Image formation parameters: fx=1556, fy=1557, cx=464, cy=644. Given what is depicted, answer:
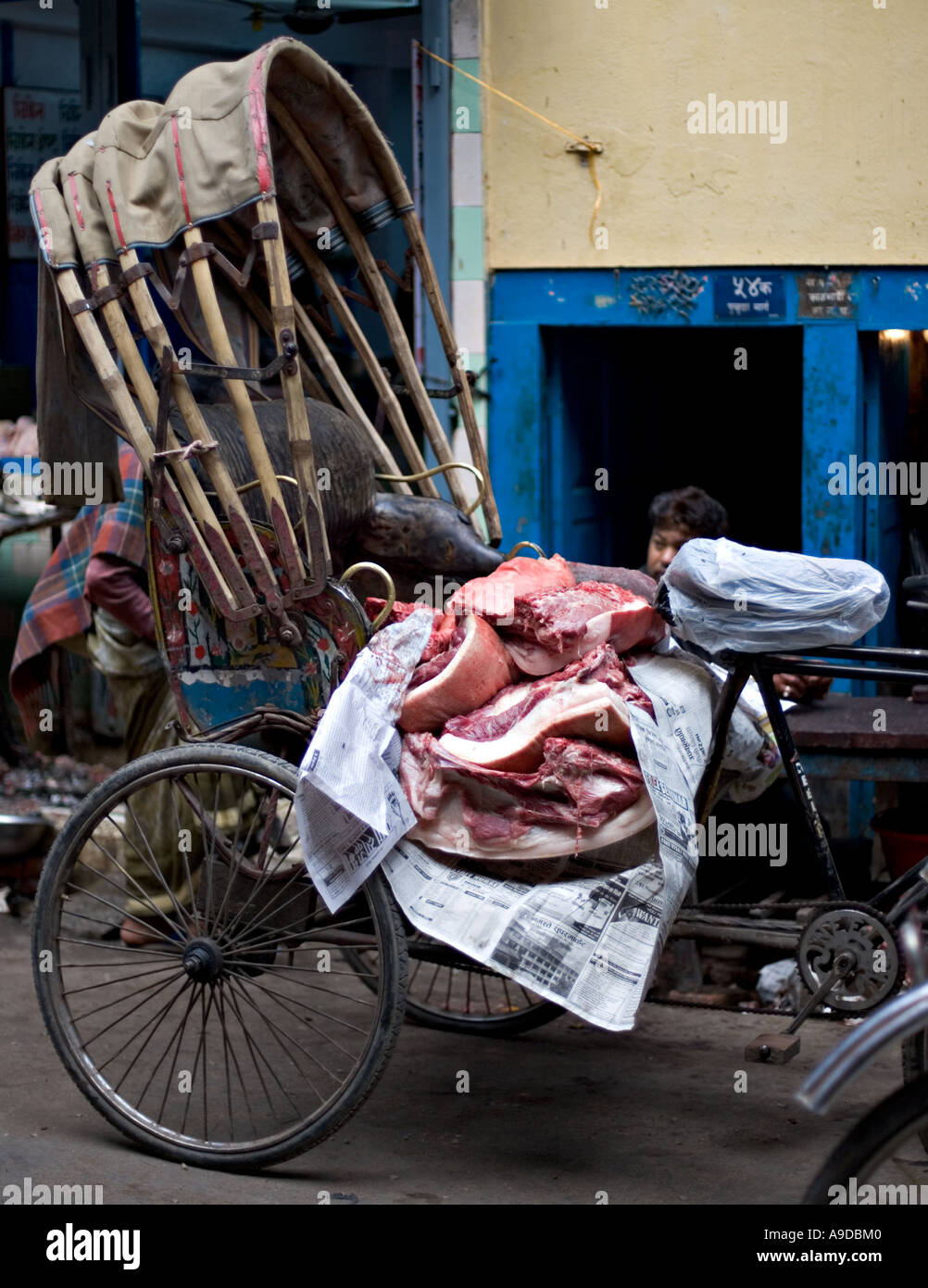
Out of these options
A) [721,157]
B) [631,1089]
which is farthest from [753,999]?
[721,157]

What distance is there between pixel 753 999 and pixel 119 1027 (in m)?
1.91

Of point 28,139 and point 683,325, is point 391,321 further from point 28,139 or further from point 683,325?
point 28,139

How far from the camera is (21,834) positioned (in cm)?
560

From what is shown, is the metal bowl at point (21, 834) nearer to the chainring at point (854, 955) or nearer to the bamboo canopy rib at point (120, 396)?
the bamboo canopy rib at point (120, 396)

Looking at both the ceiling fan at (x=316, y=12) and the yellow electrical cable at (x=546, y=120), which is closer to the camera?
the yellow electrical cable at (x=546, y=120)

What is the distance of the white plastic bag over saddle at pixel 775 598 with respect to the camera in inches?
126

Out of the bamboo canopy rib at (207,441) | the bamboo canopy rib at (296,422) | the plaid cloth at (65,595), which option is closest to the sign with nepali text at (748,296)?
the plaid cloth at (65,595)

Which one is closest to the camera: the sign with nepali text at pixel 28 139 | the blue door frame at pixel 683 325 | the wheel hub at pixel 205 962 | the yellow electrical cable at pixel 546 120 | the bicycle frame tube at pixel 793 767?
the bicycle frame tube at pixel 793 767

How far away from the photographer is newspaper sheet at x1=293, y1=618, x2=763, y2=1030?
3107 millimetres

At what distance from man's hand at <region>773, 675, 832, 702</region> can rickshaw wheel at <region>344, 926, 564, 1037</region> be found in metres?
1.28

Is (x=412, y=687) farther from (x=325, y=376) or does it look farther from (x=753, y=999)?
(x=753, y=999)

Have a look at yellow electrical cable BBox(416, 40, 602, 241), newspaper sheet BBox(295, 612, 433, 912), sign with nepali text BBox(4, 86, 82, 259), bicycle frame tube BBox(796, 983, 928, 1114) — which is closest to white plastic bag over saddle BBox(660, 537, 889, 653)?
newspaper sheet BBox(295, 612, 433, 912)

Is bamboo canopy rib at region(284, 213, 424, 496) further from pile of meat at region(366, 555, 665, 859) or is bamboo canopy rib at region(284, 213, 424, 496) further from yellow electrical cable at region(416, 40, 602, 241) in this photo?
yellow electrical cable at region(416, 40, 602, 241)

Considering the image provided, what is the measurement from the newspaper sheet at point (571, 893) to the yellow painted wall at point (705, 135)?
299 centimetres
